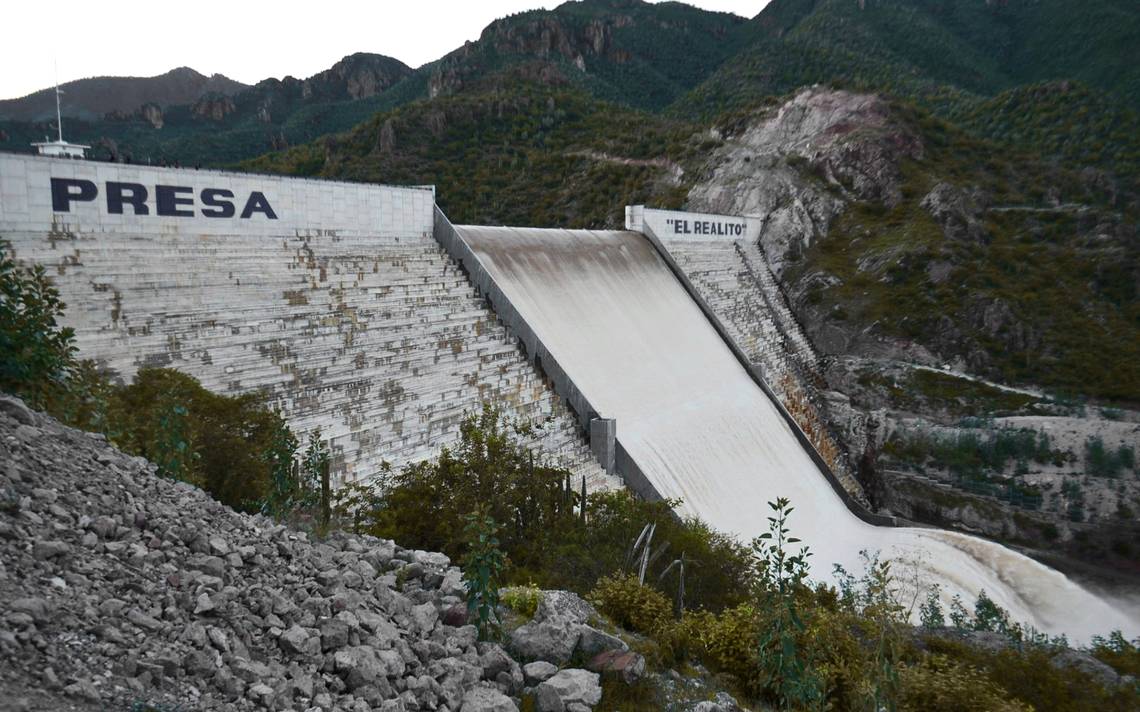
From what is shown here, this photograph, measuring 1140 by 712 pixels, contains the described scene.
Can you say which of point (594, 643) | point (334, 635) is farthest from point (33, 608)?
point (594, 643)

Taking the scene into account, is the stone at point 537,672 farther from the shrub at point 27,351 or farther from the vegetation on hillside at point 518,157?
the vegetation on hillside at point 518,157

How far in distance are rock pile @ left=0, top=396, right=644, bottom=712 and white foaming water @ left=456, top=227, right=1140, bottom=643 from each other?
1281 cm

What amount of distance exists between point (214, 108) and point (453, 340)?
8537cm

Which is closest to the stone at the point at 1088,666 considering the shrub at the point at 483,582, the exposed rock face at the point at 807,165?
the shrub at the point at 483,582

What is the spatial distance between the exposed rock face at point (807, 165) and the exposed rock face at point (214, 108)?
6544 cm

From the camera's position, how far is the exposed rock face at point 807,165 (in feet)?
127

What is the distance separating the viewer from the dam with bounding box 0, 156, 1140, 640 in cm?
1252

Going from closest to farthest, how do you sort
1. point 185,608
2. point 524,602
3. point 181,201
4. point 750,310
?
point 185,608 < point 524,602 < point 181,201 < point 750,310

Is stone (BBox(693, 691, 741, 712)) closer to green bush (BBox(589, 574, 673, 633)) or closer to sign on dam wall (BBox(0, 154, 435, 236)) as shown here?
green bush (BBox(589, 574, 673, 633))

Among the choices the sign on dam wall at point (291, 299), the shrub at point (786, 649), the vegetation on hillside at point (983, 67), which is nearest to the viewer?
the shrub at point (786, 649)

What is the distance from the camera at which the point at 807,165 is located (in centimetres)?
4141

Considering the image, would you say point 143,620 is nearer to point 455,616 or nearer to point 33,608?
point 33,608

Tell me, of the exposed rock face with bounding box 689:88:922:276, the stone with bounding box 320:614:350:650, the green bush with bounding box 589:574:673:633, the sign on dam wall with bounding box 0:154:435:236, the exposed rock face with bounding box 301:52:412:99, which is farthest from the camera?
the exposed rock face with bounding box 301:52:412:99

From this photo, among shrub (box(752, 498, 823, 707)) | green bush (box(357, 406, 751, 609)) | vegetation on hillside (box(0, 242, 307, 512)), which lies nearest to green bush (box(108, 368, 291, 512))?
vegetation on hillside (box(0, 242, 307, 512))
